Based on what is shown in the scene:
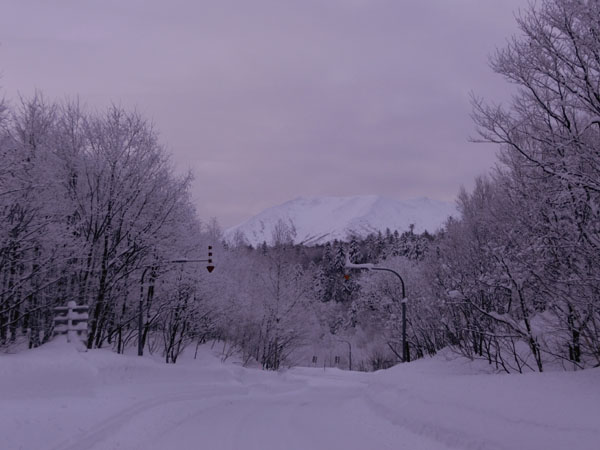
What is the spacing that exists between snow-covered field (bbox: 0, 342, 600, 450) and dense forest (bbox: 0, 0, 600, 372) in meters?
2.49

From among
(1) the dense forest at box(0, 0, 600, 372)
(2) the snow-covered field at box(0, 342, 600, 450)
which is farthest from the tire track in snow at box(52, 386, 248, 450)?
(1) the dense forest at box(0, 0, 600, 372)

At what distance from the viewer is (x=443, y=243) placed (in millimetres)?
35031

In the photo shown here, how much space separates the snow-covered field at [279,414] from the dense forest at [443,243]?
2492mm

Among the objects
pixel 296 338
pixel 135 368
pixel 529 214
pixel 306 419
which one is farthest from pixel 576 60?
pixel 296 338

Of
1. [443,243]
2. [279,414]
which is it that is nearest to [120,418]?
[279,414]

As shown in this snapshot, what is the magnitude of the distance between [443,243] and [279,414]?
19519 mm

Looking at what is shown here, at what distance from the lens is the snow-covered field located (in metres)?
9.46

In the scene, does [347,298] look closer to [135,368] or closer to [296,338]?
[296,338]

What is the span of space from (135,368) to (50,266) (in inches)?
205

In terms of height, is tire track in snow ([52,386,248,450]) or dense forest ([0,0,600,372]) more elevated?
dense forest ([0,0,600,372])

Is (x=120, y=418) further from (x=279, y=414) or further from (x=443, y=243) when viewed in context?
(x=443, y=243)

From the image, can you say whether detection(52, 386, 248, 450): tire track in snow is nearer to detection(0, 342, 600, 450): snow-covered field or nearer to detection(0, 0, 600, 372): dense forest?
detection(0, 342, 600, 450): snow-covered field

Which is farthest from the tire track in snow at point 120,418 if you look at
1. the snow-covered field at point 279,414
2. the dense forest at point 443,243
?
the dense forest at point 443,243

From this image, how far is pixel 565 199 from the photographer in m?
12.5
